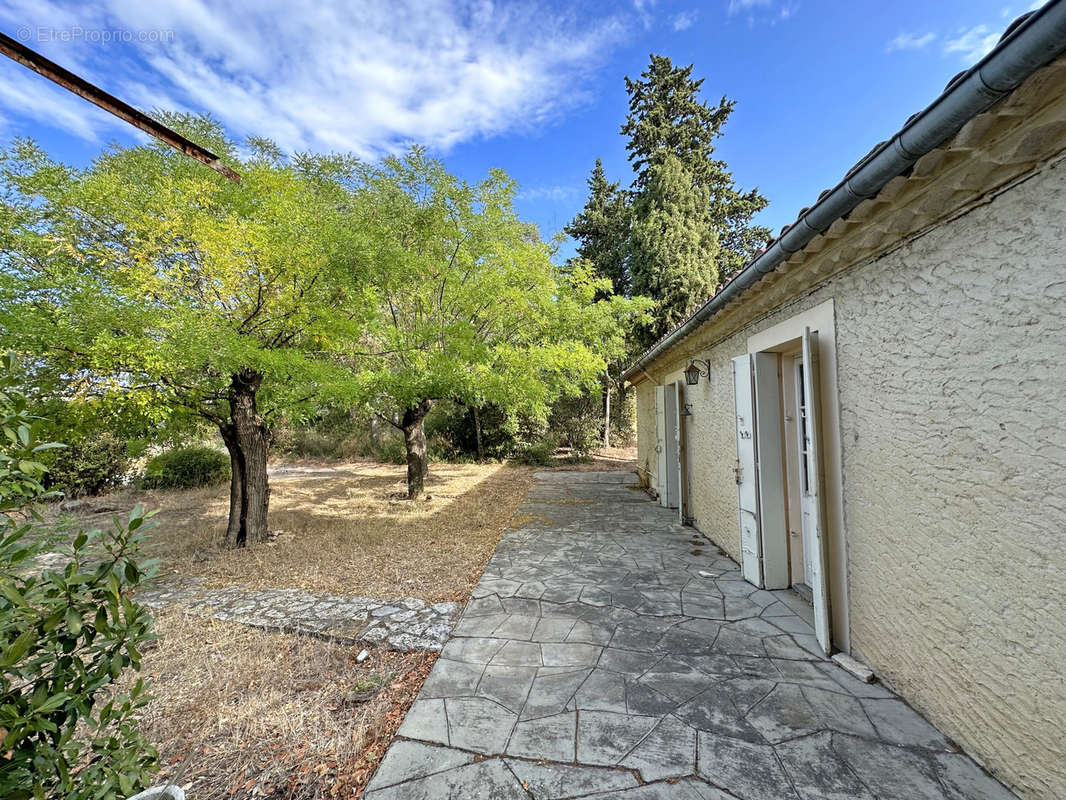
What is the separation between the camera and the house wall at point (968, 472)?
6.23 feet

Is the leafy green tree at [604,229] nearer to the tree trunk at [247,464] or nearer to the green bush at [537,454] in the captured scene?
the green bush at [537,454]

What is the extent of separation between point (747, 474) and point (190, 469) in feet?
49.9

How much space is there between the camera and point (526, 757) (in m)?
2.40

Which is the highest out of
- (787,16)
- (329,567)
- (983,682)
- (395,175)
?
(787,16)

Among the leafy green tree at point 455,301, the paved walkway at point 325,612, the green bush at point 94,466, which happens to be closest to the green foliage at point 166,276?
the leafy green tree at point 455,301

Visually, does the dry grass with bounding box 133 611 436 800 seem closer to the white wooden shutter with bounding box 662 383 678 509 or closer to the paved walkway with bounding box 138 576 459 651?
the paved walkway with bounding box 138 576 459 651

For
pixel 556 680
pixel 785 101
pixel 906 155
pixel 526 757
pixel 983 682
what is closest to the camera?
pixel 906 155

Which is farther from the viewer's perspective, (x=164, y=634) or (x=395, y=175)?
(x=395, y=175)

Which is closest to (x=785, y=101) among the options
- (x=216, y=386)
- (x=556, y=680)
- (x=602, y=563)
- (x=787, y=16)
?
(x=787, y=16)

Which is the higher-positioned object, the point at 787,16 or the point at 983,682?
the point at 787,16

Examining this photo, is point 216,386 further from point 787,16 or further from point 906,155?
point 787,16

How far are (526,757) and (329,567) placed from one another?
441 cm

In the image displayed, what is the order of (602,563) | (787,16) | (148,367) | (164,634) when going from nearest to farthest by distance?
(164,634) < (148,367) < (602,563) < (787,16)

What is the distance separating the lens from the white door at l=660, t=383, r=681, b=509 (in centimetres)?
838
